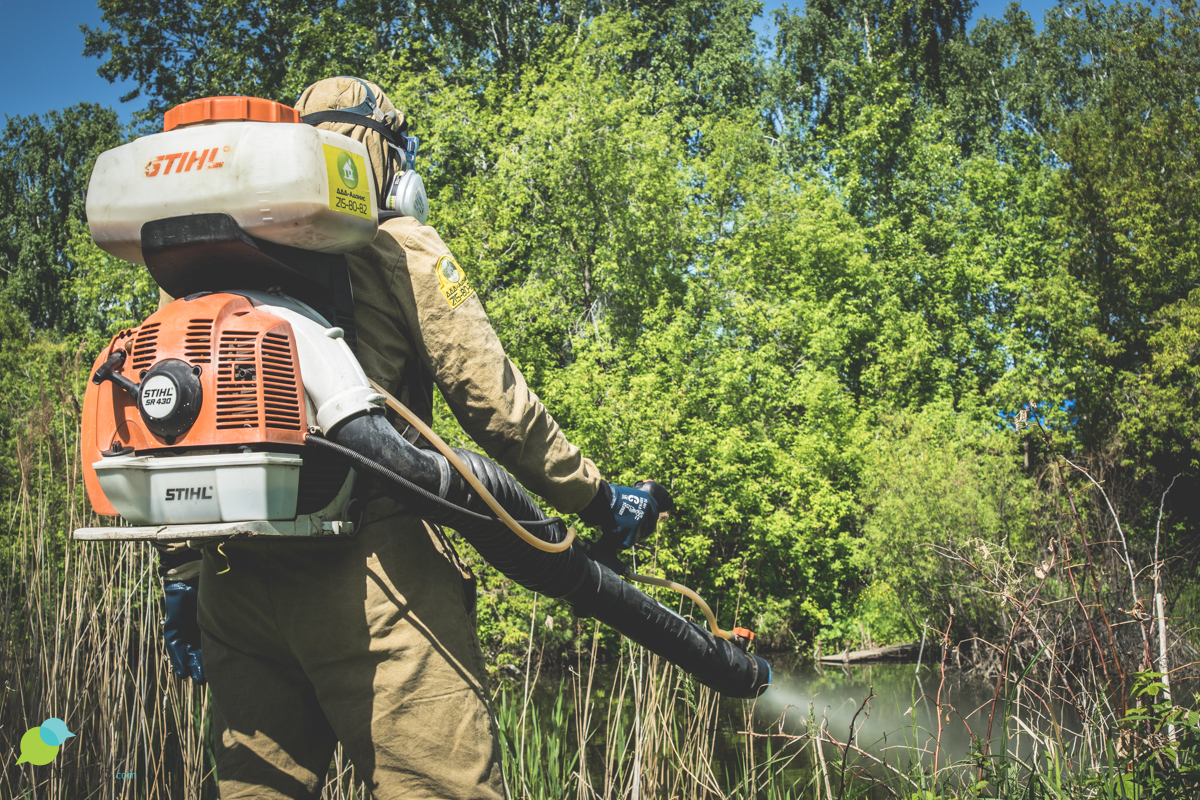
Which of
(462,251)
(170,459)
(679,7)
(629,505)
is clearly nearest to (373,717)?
(170,459)

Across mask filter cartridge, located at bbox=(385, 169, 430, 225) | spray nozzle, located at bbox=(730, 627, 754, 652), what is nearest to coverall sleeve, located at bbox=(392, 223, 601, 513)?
mask filter cartridge, located at bbox=(385, 169, 430, 225)

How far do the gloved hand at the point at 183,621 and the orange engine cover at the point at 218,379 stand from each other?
514mm

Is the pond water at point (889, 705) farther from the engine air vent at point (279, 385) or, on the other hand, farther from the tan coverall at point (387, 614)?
the engine air vent at point (279, 385)

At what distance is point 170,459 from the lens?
4.16 feet

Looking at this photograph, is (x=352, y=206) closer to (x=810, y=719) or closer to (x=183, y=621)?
(x=183, y=621)

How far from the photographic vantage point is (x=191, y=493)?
4.14ft

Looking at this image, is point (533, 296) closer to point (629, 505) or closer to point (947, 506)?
point (947, 506)

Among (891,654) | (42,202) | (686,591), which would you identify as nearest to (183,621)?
(686,591)

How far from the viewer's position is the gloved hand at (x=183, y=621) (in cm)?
180

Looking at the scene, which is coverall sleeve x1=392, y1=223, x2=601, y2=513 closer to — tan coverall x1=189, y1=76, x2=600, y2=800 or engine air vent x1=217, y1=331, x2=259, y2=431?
tan coverall x1=189, y1=76, x2=600, y2=800

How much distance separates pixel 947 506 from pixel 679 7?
649 inches

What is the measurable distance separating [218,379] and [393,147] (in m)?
0.68

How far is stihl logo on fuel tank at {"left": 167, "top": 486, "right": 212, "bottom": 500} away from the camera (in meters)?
1.25

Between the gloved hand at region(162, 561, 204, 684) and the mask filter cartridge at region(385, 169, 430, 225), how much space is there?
84 cm
